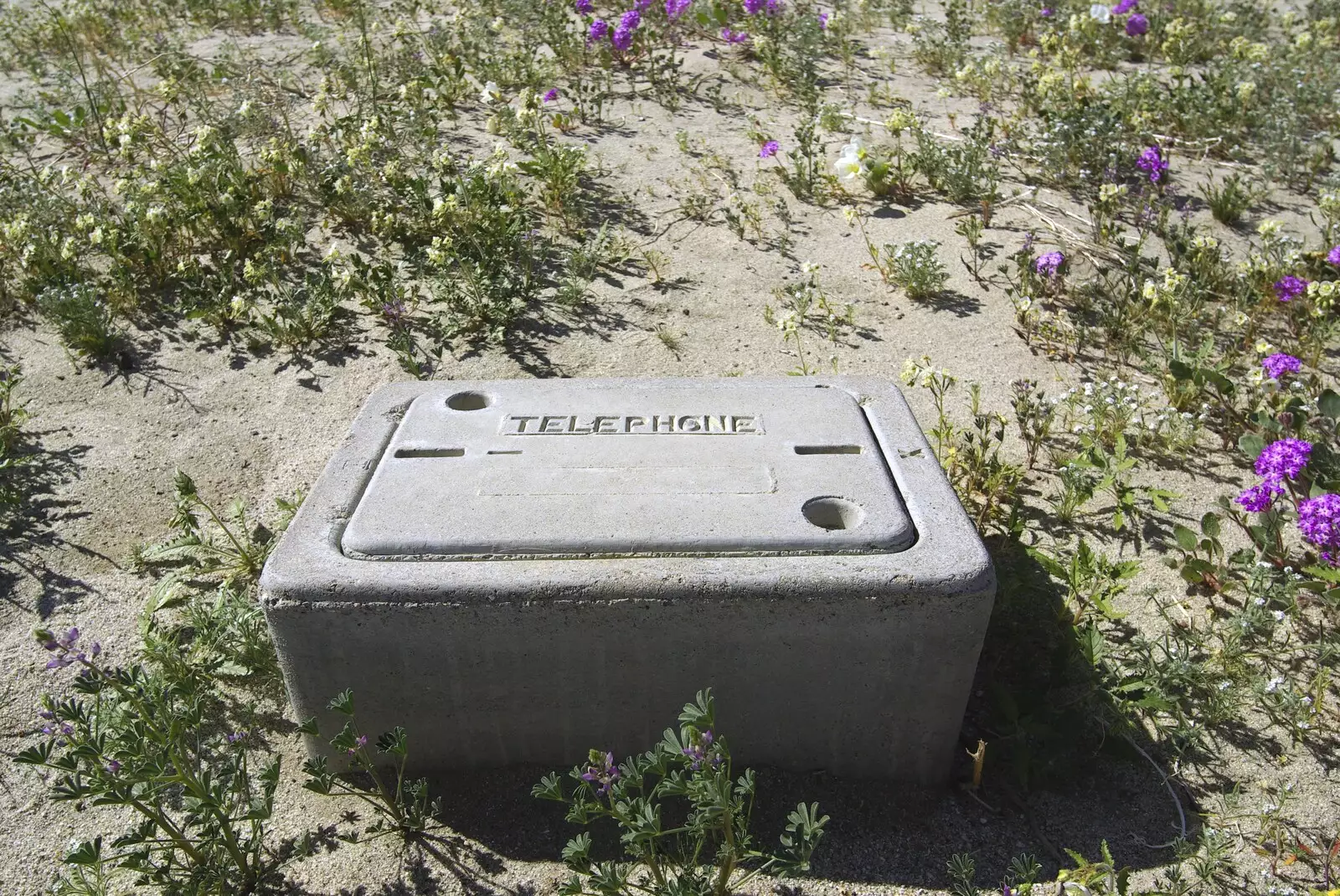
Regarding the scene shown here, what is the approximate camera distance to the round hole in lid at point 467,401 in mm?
3014

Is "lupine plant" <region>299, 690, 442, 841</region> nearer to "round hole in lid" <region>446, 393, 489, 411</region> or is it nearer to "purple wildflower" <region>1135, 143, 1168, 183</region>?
"round hole in lid" <region>446, 393, 489, 411</region>

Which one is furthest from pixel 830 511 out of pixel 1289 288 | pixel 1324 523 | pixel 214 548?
pixel 1289 288

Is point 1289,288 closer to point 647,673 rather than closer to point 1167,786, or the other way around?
point 1167,786

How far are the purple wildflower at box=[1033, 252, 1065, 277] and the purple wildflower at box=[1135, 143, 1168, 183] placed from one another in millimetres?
1055

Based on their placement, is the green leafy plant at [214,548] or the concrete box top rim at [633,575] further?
the green leafy plant at [214,548]

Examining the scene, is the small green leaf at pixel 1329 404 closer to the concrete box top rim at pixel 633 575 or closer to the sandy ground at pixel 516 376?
the sandy ground at pixel 516 376

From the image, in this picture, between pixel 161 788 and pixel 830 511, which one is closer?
pixel 161 788

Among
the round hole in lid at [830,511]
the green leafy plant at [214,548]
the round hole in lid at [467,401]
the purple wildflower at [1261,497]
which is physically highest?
the round hole in lid at [830,511]

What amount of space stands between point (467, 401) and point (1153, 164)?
13.6 ft

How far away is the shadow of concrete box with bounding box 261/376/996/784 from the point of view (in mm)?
2311

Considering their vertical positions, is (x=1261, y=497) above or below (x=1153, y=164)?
below

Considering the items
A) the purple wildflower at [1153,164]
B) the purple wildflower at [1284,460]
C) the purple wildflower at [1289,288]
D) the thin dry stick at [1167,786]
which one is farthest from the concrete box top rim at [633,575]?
the purple wildflower at [1153,164]

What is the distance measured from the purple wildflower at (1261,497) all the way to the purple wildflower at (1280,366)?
0.71 meters

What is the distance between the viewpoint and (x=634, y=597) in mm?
2311
